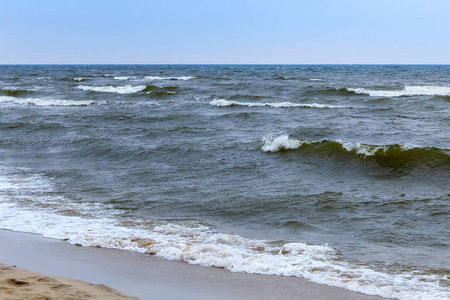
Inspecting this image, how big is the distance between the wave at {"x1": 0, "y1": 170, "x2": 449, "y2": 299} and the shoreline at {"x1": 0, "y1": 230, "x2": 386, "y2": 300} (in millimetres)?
162

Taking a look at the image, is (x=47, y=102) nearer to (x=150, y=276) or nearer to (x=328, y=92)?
(x=328, y=92)

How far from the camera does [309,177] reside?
419 inches

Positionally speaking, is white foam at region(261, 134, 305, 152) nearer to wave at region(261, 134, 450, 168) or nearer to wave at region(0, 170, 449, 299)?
wave at region(261, 134, 450, 168)

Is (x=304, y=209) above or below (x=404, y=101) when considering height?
below

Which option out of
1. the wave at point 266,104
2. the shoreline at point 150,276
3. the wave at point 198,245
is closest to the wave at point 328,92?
the wave at point 266,104

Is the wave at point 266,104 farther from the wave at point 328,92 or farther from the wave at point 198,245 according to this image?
the wave at point 198,245

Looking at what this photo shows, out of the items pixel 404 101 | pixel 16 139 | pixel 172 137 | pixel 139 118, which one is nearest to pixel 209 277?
pixel 172 137

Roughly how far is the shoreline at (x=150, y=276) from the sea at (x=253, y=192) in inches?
7.3

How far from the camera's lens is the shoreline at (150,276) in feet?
16.2

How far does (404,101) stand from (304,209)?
19.8 meters

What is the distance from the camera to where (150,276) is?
541 centimetres

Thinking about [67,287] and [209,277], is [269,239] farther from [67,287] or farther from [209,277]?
[67,287]

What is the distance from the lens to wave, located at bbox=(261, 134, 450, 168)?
1145cm

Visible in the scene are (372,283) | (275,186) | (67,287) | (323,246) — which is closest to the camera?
(67,287)
